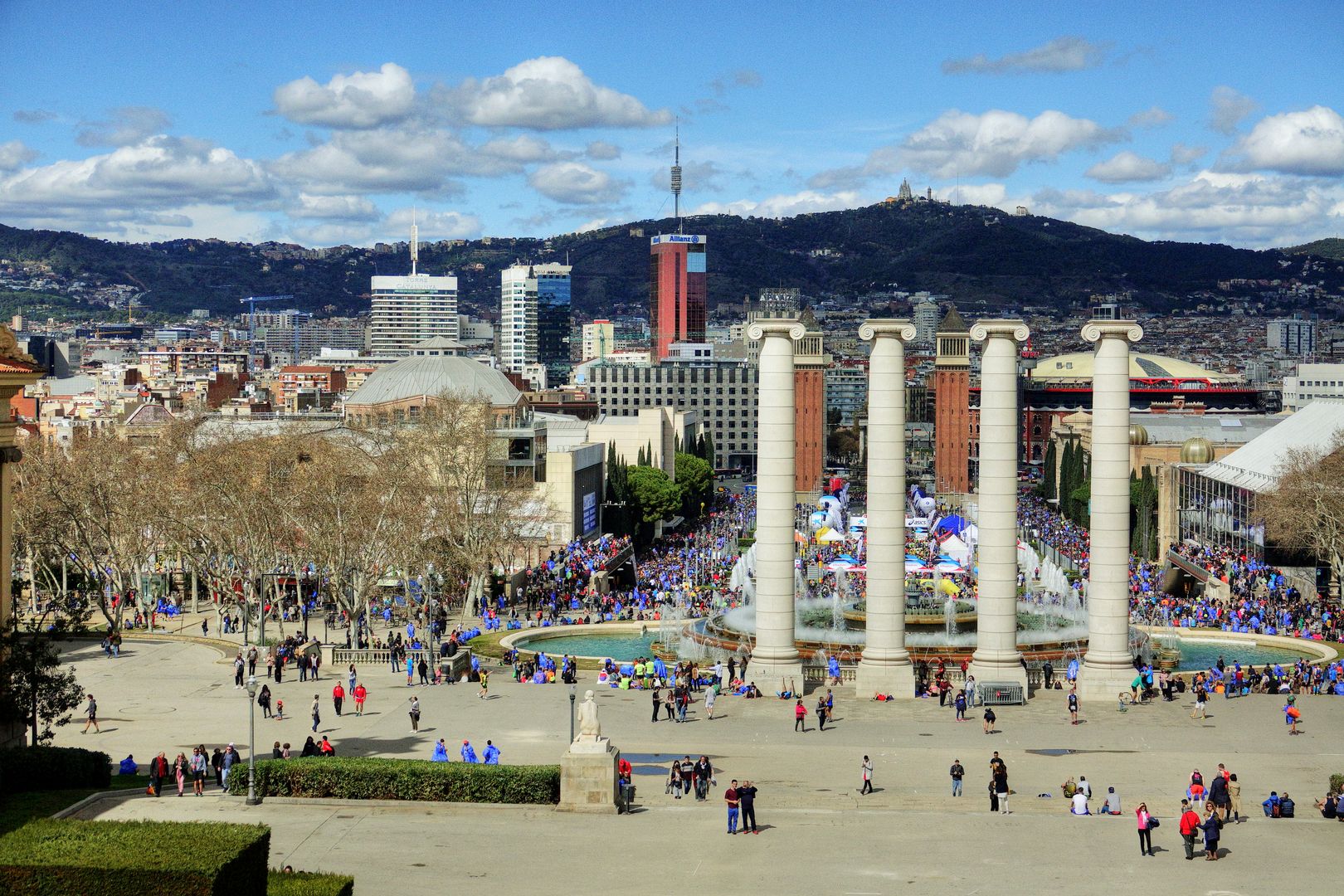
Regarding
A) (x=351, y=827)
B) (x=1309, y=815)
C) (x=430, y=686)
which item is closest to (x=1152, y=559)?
(x=430, y=686)

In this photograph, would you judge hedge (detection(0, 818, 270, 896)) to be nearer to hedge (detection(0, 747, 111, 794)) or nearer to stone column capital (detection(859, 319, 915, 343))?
hedge (detection(0, 747, 111, 794))

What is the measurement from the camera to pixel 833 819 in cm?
Result: 3550

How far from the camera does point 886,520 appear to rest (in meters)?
51.1

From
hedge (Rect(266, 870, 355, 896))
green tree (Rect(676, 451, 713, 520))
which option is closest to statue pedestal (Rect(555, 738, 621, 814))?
hedge (Rect(266, 870, 355, 896))

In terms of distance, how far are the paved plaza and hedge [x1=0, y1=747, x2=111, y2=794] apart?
6.08ft

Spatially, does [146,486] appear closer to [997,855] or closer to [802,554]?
[802,554]

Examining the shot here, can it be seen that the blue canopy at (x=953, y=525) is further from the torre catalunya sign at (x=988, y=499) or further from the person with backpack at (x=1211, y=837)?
the person with backpack at (x=1211, y=837)

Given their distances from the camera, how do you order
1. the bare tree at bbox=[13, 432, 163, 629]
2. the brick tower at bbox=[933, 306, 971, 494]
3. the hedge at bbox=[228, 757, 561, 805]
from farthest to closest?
the brick tower at bbox=[933, 306, 971, 494] → the bare tree at bbox=[13, 432, 163, 629] → the hedge at bbox=[228, 757, 561, 805]

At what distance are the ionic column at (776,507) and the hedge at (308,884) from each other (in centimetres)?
2526

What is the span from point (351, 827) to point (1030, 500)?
128 m

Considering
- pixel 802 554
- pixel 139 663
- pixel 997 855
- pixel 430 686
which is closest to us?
pixel 997 855

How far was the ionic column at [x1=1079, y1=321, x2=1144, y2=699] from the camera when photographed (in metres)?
50.7

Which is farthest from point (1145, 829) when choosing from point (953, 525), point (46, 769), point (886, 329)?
point (953, 525)

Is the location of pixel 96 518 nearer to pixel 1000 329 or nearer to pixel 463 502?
pixel 463 502
